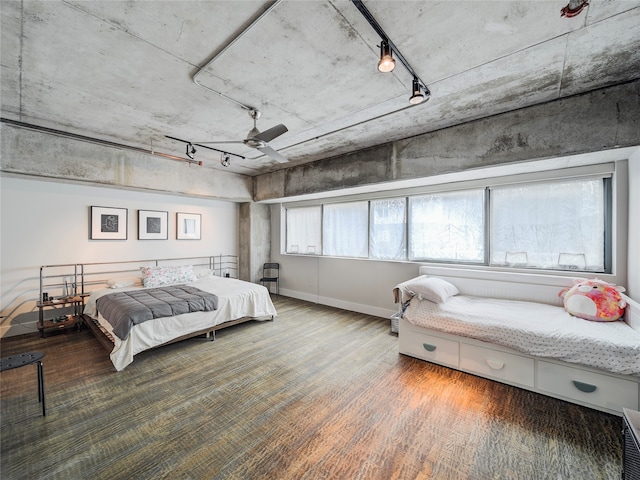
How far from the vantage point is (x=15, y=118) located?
311 centimetres

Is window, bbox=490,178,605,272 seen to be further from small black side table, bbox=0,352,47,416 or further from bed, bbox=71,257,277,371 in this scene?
small black side table, bbox=0,352,47,416

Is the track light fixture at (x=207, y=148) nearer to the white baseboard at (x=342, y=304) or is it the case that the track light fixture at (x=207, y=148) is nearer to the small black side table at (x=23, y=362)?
the small black side table at (x=23, y=362)

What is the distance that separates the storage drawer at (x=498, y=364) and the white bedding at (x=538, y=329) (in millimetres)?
152

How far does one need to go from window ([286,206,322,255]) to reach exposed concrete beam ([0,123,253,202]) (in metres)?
1.81

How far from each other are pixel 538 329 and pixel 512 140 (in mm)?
2052

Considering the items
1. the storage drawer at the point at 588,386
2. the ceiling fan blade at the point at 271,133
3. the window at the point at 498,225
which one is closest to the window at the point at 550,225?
the window at the point at 498,225

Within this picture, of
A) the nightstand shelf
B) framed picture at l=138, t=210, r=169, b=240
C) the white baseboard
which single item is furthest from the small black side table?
the white baseboard

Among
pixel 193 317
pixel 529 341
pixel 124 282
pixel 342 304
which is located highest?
pixel 124 282

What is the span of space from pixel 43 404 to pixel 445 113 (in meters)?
4.80

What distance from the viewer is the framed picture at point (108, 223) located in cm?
443

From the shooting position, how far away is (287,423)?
2084mm

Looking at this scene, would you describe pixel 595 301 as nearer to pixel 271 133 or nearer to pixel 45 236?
pixel 271 133

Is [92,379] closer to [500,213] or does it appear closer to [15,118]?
[15,118]

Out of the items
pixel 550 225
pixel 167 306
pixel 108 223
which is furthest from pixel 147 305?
pixel 550 225
